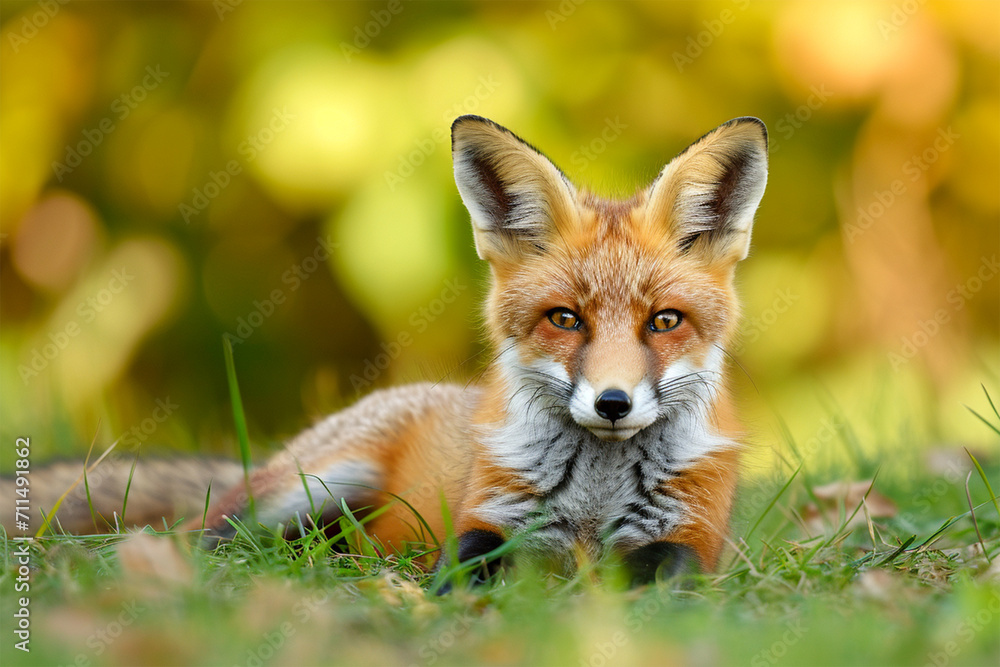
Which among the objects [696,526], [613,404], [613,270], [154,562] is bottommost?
[696,526]

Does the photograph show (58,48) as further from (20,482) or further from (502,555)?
(502,555)

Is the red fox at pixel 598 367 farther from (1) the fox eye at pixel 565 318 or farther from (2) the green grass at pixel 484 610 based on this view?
(2) the green grass at pixel 484 610

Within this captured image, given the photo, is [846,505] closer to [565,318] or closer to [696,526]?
[696,526]

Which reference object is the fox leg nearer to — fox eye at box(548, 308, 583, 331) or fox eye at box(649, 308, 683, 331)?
fox eye at box(649, 308, 683, 331)

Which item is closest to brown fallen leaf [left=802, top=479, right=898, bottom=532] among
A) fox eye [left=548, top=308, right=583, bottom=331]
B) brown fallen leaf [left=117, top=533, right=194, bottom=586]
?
fox eye [left=548, top=308, right=583, bottom=331]

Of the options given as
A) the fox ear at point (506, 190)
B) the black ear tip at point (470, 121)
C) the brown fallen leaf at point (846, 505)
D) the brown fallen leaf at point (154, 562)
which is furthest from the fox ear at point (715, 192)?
the brown fallen leaf at point (154, 562)

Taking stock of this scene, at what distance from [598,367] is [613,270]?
1.31 feet

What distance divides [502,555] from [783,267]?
4539 mm

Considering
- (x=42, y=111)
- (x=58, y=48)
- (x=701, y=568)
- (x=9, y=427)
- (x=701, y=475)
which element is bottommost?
(x=9, y=427)

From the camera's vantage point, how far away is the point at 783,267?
6.49 meters

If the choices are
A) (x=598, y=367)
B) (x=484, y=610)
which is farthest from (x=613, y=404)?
(x=484, y=610)

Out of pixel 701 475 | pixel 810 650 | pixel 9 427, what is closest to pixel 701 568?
pixel 701 475

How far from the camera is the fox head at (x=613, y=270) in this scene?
8.54 feet

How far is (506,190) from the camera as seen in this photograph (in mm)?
3039
